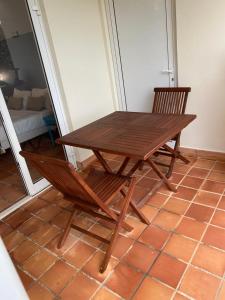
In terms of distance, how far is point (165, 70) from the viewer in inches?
117

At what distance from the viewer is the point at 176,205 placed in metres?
2.25

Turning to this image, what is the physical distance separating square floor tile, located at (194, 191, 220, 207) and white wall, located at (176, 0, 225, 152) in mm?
811

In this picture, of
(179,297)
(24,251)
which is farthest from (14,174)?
(179,297)

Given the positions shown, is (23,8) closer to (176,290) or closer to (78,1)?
(78,1)

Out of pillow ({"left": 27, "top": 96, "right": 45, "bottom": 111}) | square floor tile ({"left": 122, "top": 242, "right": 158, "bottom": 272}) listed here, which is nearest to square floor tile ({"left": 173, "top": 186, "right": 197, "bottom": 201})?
square floor tile ({"left": 122, "top": 242, "right": 158, "bottom": 272})

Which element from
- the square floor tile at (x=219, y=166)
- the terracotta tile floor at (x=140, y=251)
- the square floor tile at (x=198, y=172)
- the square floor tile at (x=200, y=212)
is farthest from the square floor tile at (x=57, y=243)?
the square floor tile at (x=219, y=166)

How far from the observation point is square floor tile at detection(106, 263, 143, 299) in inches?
60.7

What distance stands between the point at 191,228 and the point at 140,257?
0.51m

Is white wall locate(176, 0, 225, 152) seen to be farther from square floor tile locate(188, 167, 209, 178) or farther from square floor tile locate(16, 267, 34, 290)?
square floor tile locate(16, 267, 34, 290)

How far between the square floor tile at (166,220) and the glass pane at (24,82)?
157 centimetres

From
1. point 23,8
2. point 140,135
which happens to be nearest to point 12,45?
Answer: point 23,8

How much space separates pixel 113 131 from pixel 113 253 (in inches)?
40.7

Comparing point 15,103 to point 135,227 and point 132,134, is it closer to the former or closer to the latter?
point 132,134

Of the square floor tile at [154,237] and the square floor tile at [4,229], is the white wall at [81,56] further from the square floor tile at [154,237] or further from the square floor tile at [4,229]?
the square floor tile at [154,237]
